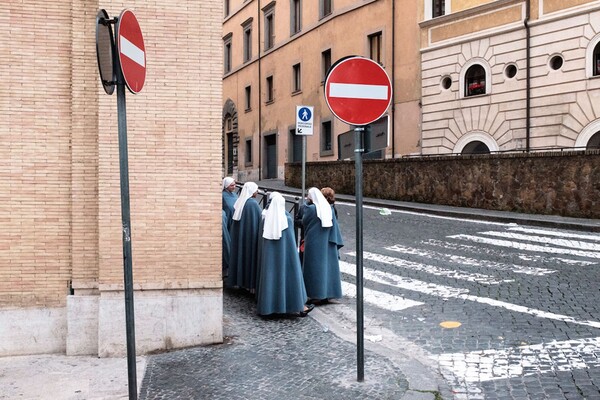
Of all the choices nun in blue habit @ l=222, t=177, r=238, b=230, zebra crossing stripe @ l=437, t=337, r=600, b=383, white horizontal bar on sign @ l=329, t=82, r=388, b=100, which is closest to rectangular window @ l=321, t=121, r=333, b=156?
nun in blue habit @ l=222, t=177, r=238, b=230

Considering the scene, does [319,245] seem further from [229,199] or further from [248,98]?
[248,98]

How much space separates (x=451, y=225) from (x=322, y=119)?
17248 mm

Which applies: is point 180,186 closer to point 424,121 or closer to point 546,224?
point 546,224

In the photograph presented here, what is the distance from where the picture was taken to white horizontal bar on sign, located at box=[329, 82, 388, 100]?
5055mm

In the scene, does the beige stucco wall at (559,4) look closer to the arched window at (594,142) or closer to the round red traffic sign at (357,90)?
the arched window at (594,142)

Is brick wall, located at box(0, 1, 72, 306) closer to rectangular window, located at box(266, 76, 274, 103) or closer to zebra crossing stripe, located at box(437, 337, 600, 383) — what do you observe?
zebra crossing stripe, located at box(437, 337, 600, 383)

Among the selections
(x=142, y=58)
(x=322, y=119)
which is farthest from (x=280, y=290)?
(x=322, y=119)

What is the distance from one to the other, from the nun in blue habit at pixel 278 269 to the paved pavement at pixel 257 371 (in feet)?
0.98

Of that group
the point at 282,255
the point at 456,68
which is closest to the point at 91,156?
the point at 282,255

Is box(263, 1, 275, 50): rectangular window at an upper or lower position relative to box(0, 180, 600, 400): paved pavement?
upper

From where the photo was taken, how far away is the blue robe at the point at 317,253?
786cm

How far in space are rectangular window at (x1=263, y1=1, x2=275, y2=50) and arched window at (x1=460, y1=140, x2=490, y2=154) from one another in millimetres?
17817

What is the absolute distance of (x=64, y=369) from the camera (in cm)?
549

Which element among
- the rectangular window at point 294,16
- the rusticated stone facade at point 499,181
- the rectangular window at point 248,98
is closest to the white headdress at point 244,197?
the rusticated stone facade at point 499,181
